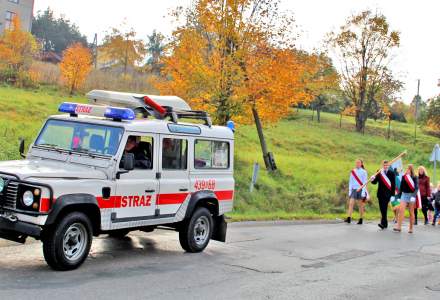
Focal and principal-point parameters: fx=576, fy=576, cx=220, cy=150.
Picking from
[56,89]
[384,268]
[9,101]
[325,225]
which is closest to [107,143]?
[384,268]

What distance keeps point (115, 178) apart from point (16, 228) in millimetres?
1565

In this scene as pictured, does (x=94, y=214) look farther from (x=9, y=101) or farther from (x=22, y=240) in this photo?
(x=9, y=101)

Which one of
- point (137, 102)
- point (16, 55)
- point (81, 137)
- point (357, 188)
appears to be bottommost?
point (357, 188)

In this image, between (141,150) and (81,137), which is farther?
(141,150)

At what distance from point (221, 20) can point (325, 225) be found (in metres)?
8.15

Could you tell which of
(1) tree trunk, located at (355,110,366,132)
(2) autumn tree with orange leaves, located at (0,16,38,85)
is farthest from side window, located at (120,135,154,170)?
(1) tree trunk, located at (355,110,366,132)

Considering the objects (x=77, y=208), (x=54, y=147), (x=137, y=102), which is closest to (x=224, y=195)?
(x=137, y=102)

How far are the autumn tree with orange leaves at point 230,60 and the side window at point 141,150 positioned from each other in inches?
446

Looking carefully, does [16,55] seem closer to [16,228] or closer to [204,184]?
[204,184]


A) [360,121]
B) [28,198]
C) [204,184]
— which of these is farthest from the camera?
[360,121]

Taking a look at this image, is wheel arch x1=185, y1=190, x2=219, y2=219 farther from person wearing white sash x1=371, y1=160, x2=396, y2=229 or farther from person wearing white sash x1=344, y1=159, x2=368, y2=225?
person wearing white sash x1=344, y1=159, x2=368, y2=225

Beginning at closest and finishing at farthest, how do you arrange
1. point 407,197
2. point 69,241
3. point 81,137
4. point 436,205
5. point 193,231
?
point 69,241, point 81,137, point 193,231, point 407,197, point 436,205

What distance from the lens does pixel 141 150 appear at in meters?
8.88

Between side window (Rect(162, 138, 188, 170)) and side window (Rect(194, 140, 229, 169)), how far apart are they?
0.31 meters
